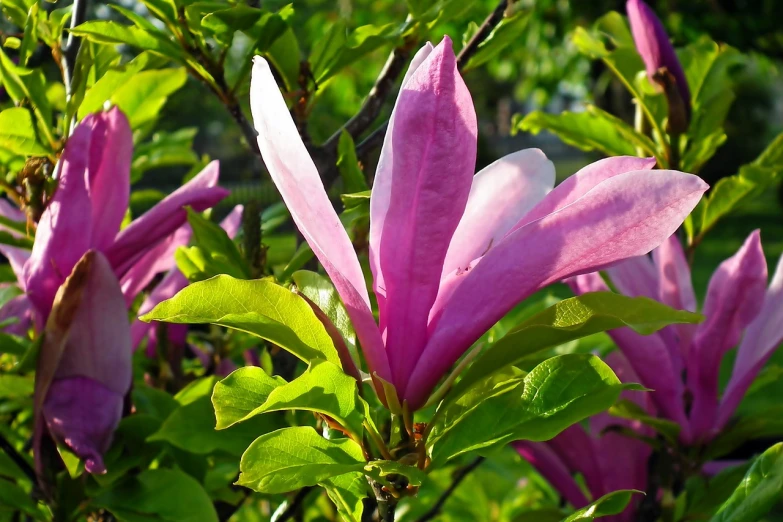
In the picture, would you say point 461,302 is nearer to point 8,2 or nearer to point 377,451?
point 377,451

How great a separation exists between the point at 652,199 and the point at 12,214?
1027 mm

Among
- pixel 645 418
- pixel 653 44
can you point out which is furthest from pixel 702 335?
pixel 653 44

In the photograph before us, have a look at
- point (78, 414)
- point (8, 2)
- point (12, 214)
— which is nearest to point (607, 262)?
point (78, 414)

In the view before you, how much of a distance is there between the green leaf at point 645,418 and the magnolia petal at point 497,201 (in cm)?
35

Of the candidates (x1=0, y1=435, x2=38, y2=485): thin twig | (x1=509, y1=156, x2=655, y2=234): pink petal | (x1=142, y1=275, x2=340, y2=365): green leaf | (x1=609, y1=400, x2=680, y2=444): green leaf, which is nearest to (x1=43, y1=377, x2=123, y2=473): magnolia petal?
(x1=0, y1=435, x2=38, y2=485): thin twig

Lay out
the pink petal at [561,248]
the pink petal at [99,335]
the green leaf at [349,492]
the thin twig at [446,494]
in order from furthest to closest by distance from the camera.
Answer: the thin twig at [446,494] → the pink petal at [99,335] → the green leaf at [349,492] → the pink petal at [561,248]

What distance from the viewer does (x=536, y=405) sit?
2.21 feet

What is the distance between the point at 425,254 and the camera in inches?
26.6

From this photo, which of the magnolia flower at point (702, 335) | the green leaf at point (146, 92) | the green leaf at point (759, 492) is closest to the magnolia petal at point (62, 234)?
the green leaf at point (146, 92)

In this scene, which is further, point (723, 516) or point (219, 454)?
point (219, 454)

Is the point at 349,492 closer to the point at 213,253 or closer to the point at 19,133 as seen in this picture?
the point at 213,253

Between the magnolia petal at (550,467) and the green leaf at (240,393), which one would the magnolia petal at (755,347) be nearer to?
the magnolia petal at (550,467)

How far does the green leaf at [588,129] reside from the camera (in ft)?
4.12

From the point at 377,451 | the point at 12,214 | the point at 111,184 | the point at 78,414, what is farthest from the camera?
the point at 12,214
